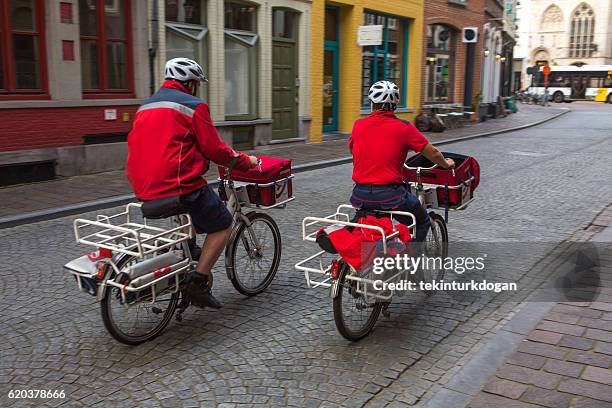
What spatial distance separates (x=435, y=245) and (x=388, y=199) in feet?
3.62

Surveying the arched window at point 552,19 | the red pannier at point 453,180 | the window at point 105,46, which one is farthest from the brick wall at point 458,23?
the arched window at point 552,19

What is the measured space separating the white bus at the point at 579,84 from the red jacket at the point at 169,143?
53.7m

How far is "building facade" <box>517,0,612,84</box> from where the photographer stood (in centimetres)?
7756

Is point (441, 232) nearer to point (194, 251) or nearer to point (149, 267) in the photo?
point (194, 251)

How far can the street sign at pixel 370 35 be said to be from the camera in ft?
55.2

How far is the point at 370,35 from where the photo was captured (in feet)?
55.8

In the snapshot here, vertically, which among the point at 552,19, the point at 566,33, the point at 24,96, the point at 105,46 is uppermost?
the point at 552,19

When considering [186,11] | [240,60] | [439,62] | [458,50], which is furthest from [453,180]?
[458,50]

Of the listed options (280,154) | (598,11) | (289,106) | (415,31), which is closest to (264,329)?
(280,154)

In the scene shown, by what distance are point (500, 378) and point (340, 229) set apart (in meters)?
1.33

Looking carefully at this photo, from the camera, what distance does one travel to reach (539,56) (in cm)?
8319

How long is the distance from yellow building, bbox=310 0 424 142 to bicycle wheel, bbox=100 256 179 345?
1271 centimetres

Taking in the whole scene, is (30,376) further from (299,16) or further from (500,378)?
(299,16)

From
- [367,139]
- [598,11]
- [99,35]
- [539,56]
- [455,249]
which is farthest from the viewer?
[539,56]
